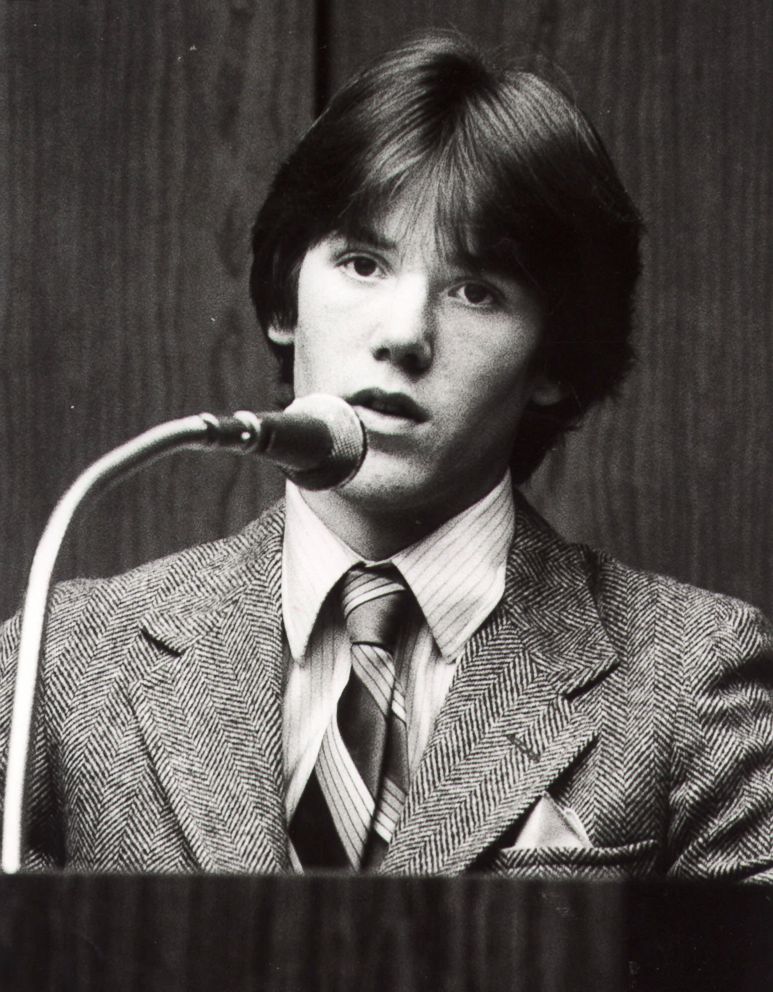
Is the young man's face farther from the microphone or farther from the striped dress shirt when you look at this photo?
the microphone

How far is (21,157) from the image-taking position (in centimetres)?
141

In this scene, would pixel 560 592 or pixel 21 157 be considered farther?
pixel 21 157

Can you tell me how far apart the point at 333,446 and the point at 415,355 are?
338 mm

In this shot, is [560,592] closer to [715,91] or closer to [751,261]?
[751,261]

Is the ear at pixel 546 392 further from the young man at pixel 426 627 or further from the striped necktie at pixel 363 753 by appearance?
the striped necktie at pixel 363 753

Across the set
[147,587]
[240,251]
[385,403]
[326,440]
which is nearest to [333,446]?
[326,440]

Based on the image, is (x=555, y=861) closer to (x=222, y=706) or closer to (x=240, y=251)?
(x=222, y=706)

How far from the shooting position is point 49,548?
776mm

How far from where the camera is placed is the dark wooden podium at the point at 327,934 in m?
0.69

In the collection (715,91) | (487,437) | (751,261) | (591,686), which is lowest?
(591,686)

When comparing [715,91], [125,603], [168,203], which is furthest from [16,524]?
[715,91]

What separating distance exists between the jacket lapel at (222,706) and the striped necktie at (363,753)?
4cm

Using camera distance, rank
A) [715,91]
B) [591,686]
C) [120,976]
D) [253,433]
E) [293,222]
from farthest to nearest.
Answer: [715,91] < [293,222] < [591,686] < [253,433] < [120,976]

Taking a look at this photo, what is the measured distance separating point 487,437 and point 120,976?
64 cm
